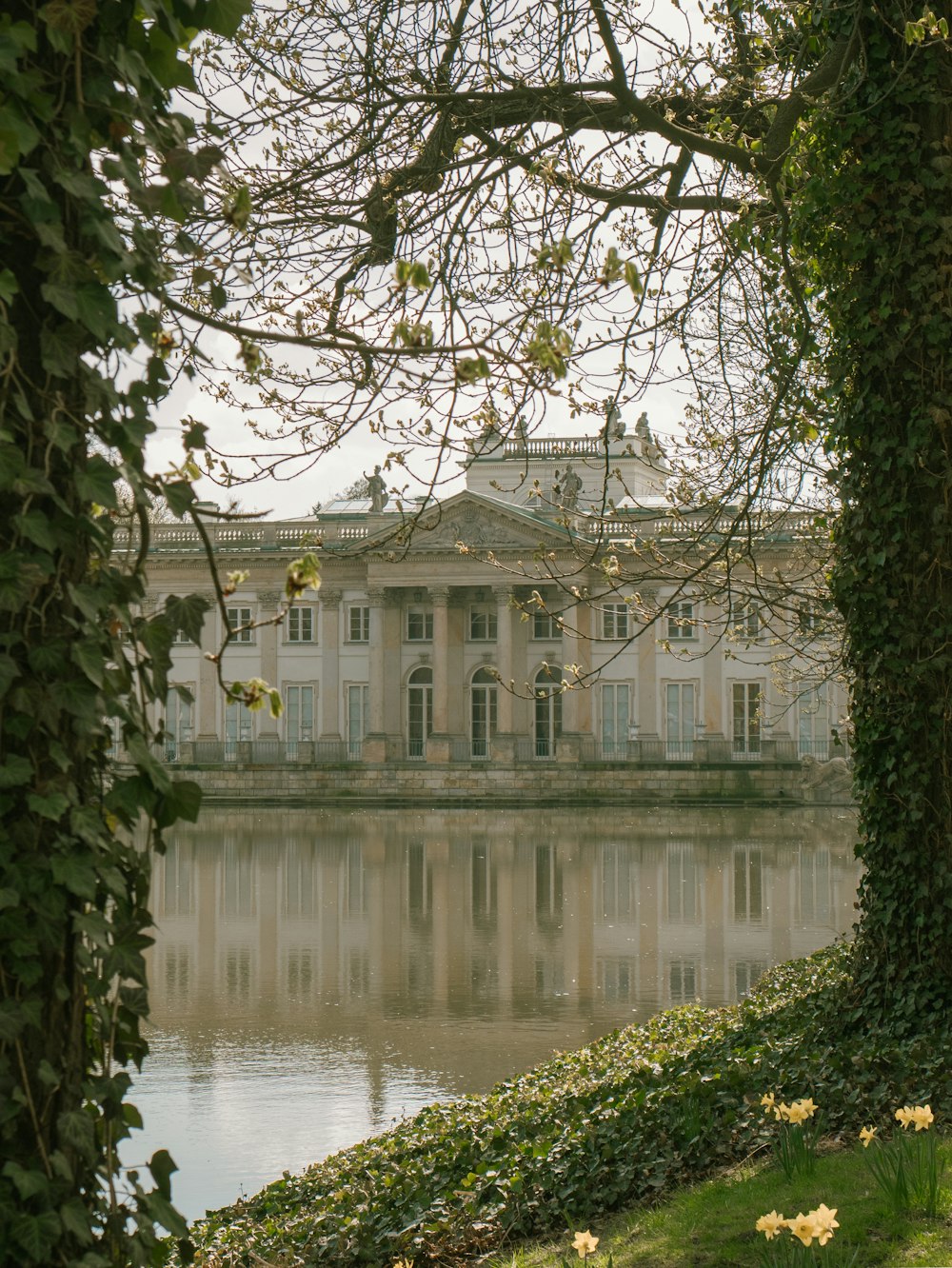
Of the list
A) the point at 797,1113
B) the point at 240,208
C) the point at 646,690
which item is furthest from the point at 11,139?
the point at 646,690

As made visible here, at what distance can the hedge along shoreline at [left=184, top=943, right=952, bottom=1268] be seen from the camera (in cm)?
495

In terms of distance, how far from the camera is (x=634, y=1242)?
4.30 m

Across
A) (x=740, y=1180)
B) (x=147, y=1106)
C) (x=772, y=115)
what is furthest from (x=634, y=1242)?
(x=772, y=115)

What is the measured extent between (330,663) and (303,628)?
1.53 m

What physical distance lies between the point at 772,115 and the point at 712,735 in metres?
39.1

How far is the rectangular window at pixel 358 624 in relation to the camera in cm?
5062

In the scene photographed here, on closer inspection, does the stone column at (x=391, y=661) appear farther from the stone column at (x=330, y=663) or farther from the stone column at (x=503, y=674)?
the stone column at (x=503, y=674)

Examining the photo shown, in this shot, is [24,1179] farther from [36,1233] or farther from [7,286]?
[7,286]

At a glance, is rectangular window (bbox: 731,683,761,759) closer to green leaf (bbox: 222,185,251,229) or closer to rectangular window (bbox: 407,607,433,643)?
rectangular window (bbox: 407,607,433,643)

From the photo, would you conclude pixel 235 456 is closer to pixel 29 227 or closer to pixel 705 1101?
pixel 705 1101

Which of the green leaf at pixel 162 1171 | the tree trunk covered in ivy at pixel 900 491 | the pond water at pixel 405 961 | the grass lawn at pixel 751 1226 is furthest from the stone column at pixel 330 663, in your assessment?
the green leaf at pixel 162 1171

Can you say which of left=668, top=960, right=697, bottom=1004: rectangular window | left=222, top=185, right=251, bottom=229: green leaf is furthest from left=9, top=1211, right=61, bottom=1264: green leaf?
left=668, top=960, right=697, bottom=1004: rectangular window

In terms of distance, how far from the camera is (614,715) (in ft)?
158

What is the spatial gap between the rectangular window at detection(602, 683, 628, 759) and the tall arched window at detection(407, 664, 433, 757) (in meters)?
5.83
